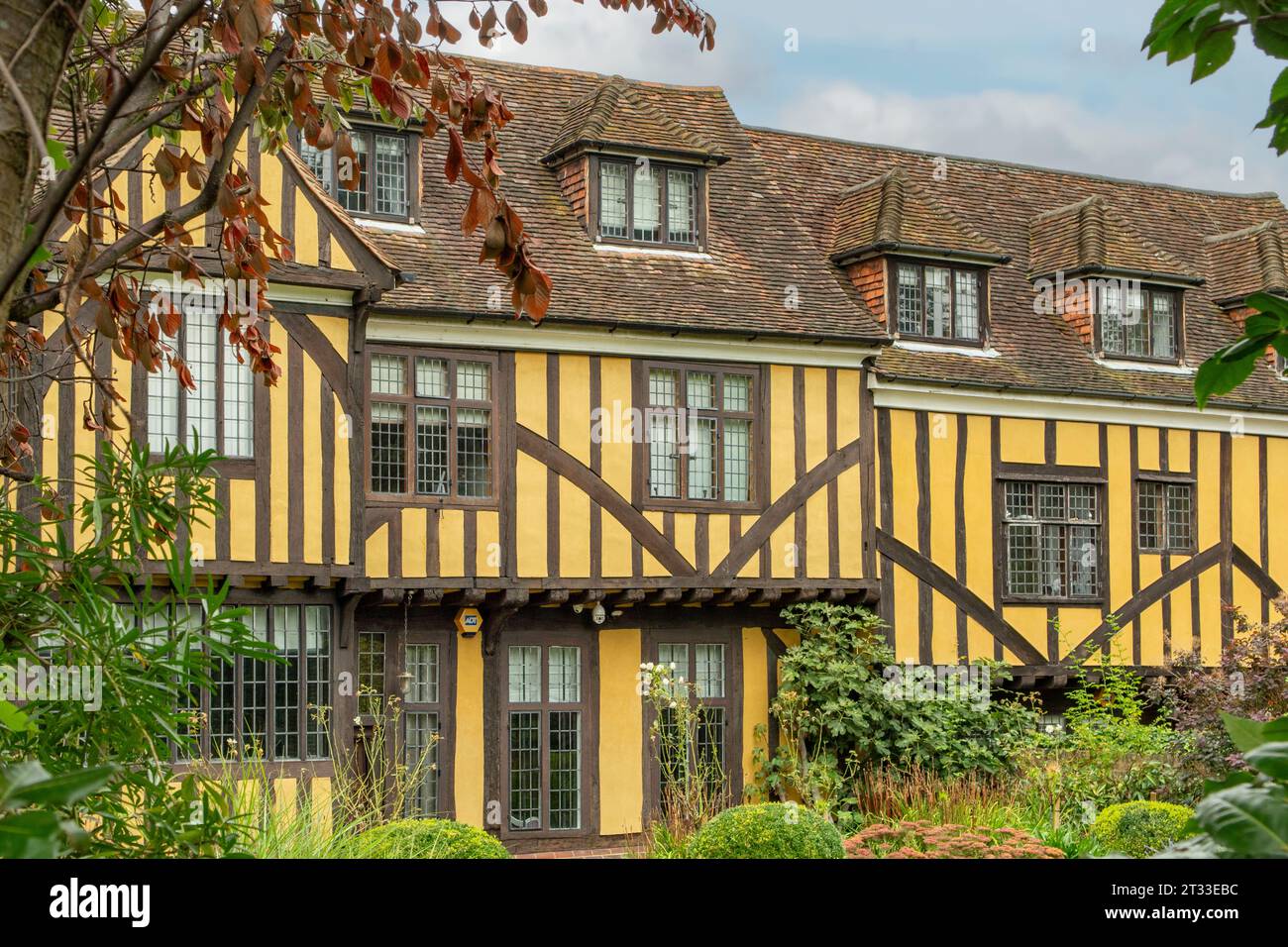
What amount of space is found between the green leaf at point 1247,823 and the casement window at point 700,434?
15.5 meters

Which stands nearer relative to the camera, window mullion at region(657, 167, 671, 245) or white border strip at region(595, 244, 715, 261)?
white border strip at region(595, 244, 715, 261)

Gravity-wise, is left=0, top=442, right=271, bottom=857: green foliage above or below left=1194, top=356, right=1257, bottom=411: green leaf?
below

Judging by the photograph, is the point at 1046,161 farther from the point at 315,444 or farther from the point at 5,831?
the point at 5,831

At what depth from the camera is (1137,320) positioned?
806 inches

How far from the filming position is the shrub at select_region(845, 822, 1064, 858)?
9.87 metres

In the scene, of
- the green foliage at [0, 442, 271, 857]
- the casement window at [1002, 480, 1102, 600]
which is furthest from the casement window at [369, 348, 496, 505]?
the green foliage at [0, 442, 271, 857]

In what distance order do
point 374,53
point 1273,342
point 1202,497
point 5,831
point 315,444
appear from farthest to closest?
1. point 1202,497
2. point 315,444
3. point 374,53
4. point 1273,342
5. point 5,831

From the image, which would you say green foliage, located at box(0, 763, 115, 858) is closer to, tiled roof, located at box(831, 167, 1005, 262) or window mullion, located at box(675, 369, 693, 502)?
window mullion, located at box(675, 369, 693, 502)

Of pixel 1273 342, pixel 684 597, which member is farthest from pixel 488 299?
pixel 1273 342

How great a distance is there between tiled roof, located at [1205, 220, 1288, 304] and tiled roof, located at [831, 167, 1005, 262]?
15.9ft

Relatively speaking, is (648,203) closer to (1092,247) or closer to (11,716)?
(1092,247)

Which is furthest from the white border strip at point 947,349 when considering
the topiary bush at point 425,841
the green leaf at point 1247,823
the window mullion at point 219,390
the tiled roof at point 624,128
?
the green leaf at point 1247,823

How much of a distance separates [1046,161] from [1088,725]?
10.6 meters

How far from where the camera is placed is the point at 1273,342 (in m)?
1.30
